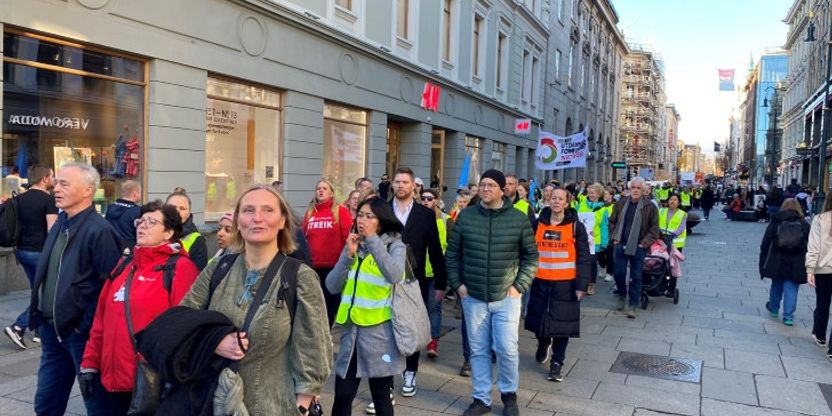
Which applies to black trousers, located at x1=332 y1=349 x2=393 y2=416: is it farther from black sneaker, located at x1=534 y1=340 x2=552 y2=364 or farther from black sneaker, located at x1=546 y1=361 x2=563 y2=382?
black sneaker, located at x1=534 y1=340 x2=552 y2=364

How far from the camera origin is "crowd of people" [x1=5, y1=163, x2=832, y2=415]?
103 inches

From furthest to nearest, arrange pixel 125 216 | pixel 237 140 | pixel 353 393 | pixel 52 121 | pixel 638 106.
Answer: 1. pixel 638 106
2. pixel 237 140
3. pixel 52 121
4. pixel 125 216
5. pixel 353 393

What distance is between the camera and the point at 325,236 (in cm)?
637

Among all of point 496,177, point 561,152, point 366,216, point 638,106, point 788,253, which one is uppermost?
point 638,106

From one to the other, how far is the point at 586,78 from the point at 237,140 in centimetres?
3800

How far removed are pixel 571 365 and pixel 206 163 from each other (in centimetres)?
820

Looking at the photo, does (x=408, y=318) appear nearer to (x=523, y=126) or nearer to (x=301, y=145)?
(x=301, y=145)

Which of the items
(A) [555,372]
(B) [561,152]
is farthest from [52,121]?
(B) [561,152]

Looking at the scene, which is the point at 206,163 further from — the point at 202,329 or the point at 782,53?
the point at 782,53

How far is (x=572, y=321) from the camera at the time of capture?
5.84 metres

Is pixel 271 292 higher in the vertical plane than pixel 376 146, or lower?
lower

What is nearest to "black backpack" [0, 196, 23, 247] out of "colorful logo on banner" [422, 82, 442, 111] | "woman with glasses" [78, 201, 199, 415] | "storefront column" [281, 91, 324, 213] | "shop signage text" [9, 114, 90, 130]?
"shop signage text" [9, 114, 90, 130]

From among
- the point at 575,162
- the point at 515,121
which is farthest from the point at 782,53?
the point at 575,162

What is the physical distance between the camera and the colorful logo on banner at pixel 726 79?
94.9m
